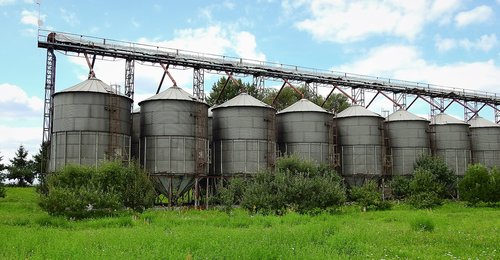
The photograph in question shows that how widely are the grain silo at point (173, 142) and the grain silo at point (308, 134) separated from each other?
11.1 m

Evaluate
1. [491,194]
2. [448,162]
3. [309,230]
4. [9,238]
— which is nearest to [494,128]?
[448,162]

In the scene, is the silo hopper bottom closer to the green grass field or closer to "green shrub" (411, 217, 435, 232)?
the green grass field

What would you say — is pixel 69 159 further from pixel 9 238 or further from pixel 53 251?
pixel 53 251

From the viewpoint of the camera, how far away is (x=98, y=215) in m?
31.1

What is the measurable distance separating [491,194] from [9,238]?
43243mm

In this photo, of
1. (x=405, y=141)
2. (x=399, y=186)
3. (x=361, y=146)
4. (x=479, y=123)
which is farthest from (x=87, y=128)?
(x=479, y=123)

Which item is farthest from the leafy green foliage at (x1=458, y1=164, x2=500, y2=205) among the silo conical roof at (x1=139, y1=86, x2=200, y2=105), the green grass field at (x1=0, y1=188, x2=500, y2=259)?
the silo conical roof at (x1=139, y1=86, x2=200, y2=105)

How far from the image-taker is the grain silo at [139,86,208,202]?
1657 inches

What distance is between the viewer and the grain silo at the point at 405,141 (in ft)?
Answer: 189

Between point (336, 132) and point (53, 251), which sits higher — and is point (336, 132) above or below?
above

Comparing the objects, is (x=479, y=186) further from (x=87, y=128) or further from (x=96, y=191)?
(x=87, y=128)

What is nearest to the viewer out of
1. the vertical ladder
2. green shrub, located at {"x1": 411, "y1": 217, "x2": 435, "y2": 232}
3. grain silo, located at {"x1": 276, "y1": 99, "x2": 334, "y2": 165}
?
green shrub, located at {"x1": 411, "y1": 217, "x2": 435, "y2": 232}

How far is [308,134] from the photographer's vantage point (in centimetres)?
5122

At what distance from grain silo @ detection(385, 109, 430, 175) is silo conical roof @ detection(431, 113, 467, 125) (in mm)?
5202
